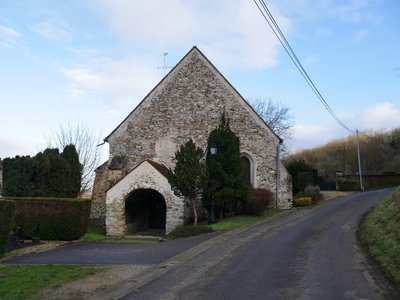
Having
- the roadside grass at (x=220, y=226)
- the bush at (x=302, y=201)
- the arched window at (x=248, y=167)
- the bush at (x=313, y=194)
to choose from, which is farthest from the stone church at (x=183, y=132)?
the bush at (x=313, y=194)

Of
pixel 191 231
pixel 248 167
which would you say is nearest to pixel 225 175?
pixel 191 231

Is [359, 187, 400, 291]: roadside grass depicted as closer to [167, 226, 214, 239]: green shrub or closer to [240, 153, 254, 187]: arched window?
[167, 226, 214, 239]: green shrub

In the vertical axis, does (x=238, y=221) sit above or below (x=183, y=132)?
below

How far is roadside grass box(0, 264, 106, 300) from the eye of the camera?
873 cm

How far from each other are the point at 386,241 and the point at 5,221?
11515mm

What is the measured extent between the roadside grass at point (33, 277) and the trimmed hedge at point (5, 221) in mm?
2039

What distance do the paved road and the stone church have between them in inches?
414

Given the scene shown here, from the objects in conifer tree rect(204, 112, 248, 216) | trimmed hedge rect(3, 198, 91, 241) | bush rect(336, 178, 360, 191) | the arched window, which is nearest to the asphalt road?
trimmed hedge rect(3, 198, 91, 241)

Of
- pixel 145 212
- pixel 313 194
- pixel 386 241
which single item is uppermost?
pixel 313 194

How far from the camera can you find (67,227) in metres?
19.2

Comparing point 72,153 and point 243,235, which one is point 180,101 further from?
point 243,235

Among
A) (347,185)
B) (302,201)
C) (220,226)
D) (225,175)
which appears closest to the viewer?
(220,226)

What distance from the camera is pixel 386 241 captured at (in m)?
12.1

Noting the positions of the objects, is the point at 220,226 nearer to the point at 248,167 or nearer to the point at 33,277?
the point at 248,167
